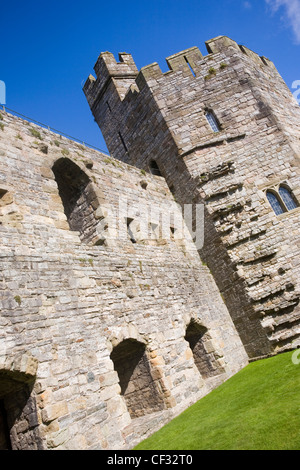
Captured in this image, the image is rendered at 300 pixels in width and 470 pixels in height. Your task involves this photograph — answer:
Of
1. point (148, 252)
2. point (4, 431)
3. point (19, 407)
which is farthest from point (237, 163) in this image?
point (4, 431)

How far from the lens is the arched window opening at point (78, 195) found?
30.9 feet

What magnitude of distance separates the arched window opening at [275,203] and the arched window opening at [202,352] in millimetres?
4410

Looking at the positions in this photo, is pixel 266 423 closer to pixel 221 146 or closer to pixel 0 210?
pixel 0 210

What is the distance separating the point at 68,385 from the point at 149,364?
2287 millimetres

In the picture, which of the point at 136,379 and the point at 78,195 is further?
the point at 78,195

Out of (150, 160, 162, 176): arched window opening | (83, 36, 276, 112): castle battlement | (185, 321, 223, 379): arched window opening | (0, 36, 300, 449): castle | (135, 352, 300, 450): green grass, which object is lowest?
(135, 352, 300, 450): green grass

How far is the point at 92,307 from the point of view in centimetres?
684

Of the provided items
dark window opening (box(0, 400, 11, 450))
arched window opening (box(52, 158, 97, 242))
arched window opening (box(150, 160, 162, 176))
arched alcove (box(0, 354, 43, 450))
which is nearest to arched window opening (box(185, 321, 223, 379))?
arched window opening (box(52, 158, 97, 242))

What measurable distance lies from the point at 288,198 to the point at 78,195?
257 inches

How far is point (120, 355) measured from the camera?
25.7 ft

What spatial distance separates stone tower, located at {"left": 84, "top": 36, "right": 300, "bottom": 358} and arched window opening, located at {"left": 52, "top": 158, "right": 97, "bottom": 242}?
156 inches

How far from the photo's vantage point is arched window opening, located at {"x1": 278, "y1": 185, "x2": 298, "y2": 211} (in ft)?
35.4

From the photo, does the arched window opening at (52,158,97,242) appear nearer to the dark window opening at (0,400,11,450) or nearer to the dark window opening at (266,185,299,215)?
the dark window opening at (0,400,11,450)

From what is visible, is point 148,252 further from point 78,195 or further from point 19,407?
point 19,407
